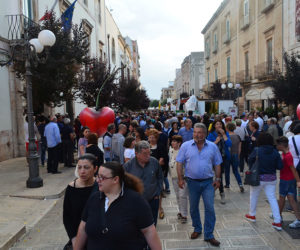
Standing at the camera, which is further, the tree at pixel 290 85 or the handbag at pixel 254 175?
the tree at pixel 290 85

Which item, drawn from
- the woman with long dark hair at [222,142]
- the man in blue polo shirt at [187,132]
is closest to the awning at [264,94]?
the man in blue polo shirt at [187,132]

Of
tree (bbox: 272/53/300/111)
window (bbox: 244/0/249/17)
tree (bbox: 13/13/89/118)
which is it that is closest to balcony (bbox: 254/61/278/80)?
window (bbox: 244/0/249/17)

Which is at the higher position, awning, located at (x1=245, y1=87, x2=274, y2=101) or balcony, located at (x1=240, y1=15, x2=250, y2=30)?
balcony, located at (x1=240, y1=15, x2=250, y2=30)

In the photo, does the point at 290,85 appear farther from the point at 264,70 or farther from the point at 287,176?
the point at 287,176

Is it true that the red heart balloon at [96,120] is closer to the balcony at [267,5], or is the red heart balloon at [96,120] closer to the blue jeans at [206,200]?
the blue jeans at [206,200]

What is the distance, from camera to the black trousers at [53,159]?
9180mm

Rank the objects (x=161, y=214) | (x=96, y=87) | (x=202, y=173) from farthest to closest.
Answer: (x=96, y=87), (x=161, y=214), (x=202, y=173)

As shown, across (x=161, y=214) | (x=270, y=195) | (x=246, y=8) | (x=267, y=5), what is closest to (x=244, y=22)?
(x=246, y=8)

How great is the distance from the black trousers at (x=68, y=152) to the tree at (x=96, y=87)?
18.8 feet

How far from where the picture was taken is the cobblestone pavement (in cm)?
436

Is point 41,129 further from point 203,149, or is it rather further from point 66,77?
point 203,149

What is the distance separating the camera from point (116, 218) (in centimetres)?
227

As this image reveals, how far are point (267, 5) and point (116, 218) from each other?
24210 mm

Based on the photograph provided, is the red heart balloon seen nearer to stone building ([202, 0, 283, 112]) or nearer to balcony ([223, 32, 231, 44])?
stone building ([202, 0, 283, 112])
